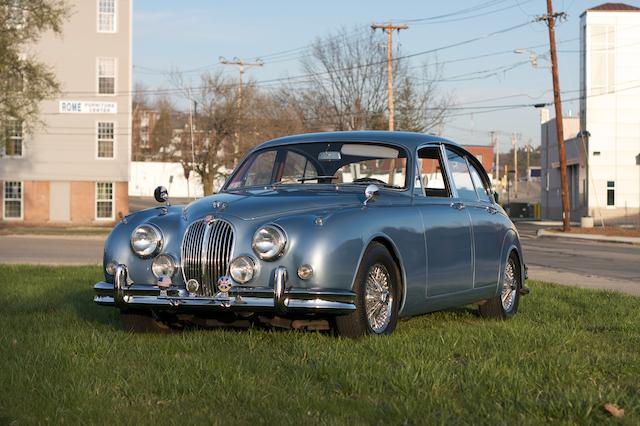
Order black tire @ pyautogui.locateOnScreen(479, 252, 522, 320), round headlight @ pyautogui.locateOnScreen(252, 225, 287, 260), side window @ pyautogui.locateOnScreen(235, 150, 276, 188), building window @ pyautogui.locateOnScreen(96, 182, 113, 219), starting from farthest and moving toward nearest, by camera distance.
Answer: building window @ pyautogui.locateOnScreen(96, 182, 113, 219) → black tire @ pyautogui.locateOnScreen(479, 252, 522, 320) → side window @ pyautogui.locateOnScreen(235, 150, 276, 188) → round headlight @ pyautogui.locateOnScreen(252, 225, 287, 260)

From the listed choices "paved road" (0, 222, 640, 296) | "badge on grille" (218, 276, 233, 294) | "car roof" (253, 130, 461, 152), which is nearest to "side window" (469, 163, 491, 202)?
"car roof" (253, 130, 461, 152)

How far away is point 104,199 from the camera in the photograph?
52.8 metres

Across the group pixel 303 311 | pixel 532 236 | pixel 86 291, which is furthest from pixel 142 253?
pixel 532 236

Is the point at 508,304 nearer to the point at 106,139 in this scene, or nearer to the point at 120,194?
the point at 120,194

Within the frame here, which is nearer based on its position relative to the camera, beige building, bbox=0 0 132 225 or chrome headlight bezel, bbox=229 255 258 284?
chrome headlight bezel, bbox=229 255 258 284

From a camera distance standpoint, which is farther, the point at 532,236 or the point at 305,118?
the point at 305,118

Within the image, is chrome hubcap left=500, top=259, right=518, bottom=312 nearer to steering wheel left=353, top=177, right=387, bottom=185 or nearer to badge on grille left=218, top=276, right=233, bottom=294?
steering wheel left=353, top=177, right=387, bottom=185

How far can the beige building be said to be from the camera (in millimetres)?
52344

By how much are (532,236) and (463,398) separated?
38304 mm

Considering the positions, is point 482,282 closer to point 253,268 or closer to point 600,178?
point 253,268

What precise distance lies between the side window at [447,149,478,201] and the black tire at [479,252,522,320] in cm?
79

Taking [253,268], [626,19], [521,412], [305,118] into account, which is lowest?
[521,412]

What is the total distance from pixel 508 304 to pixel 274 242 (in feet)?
12.0

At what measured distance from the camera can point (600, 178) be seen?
6100 centimetres
